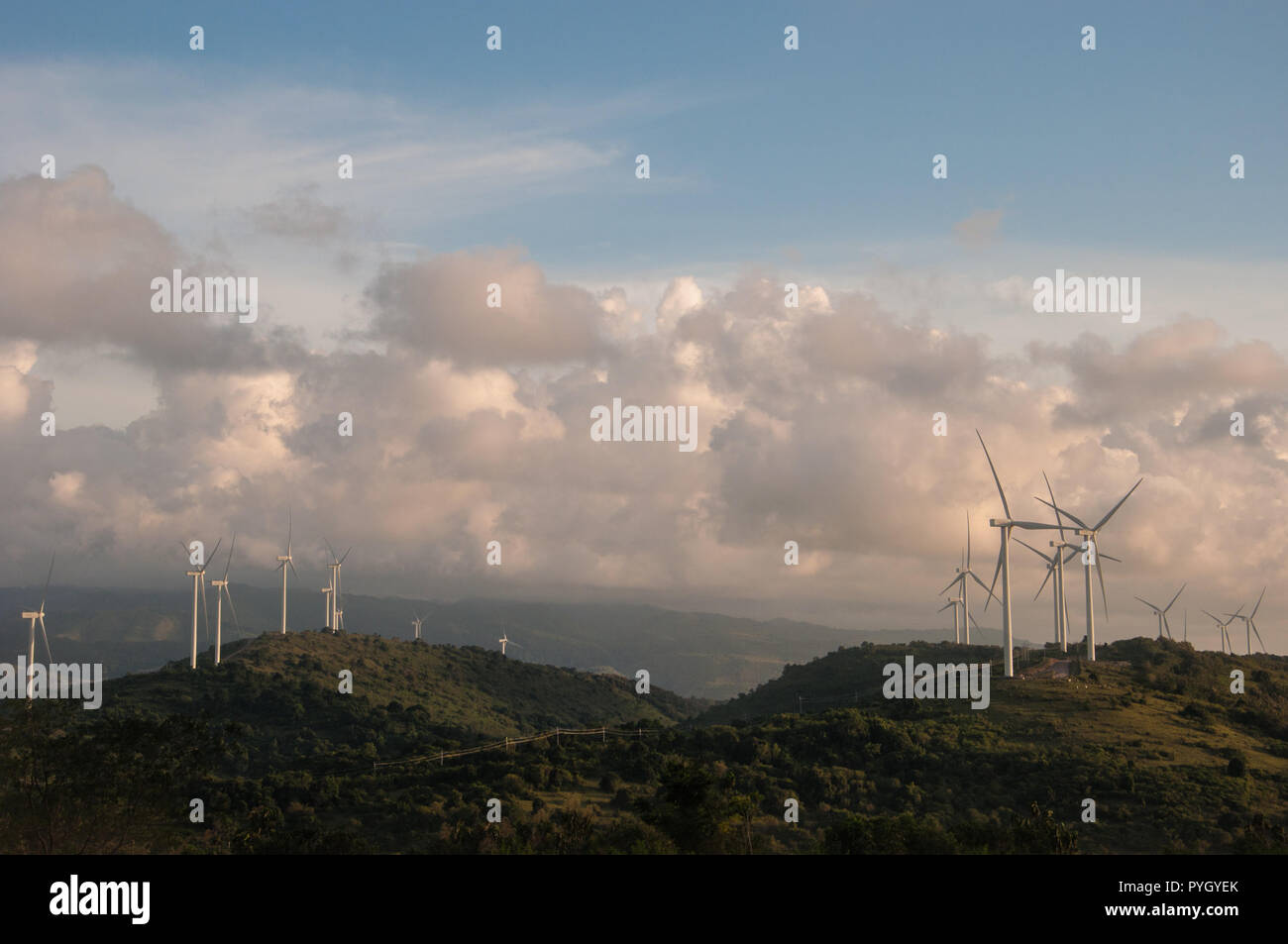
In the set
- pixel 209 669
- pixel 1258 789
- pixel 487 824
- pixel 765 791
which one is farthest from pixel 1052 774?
pixel 209 669

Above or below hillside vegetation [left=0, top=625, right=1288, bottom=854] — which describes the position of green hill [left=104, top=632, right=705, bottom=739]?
below

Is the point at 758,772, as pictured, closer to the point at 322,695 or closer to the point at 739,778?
the point at 739,778

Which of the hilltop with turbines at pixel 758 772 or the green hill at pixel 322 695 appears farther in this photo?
the green hill at pixel 322 695

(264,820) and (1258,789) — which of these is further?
(1258,789)

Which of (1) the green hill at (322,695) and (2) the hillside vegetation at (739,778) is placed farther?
(1) the green hill at (322,695)

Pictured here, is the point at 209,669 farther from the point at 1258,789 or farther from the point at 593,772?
the point at 1258,789

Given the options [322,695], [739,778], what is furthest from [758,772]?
[322,695]

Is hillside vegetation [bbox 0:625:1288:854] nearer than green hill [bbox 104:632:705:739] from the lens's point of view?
Yes

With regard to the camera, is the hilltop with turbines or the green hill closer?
the hilltop with turbines

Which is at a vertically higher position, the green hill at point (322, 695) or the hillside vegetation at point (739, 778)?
the hillside vegetation at point (739, 778)

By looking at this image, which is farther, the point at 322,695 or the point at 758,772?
the point at 322,695
